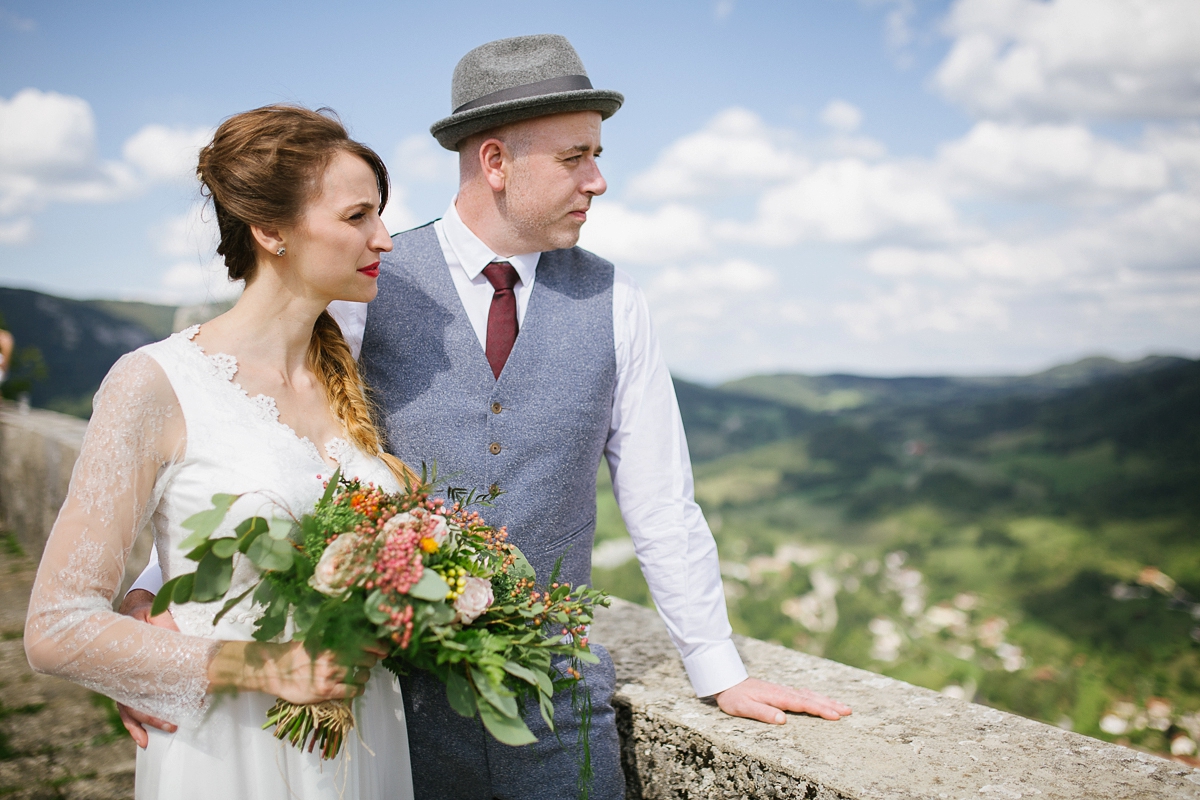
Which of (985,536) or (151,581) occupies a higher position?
(151,581)

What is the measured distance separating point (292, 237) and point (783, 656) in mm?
1832

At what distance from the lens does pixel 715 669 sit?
194 cm

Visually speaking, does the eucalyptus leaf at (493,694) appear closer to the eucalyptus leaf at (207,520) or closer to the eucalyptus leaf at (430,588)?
the eucalyptus leaf at (430,588)

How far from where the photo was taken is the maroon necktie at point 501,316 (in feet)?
6.40

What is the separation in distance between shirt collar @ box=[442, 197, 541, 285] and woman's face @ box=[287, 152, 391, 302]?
1.22ft

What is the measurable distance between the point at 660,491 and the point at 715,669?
1.61ft

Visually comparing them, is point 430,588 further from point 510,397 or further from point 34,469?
point 34,469

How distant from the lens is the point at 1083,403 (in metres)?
15.6

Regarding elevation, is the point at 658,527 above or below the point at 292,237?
below

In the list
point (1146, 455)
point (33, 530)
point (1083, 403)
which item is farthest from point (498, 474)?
point (1083, 403)

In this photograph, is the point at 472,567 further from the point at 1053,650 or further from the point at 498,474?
the point at 1053,650

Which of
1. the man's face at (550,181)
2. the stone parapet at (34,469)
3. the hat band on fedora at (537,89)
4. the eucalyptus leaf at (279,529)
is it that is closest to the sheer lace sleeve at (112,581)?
the eucalyptus leaf at (279,529)

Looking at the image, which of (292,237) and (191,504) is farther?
(292,237)

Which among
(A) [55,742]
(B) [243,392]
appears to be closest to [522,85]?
(B) [243,392]
